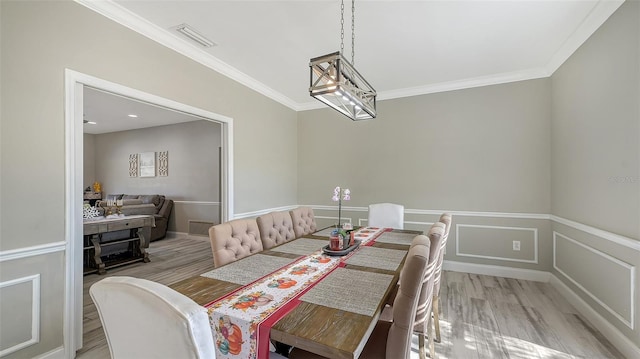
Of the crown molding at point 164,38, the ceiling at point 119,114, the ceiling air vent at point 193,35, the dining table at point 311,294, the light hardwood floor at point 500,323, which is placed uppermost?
the ceiling air vent at point 193,35

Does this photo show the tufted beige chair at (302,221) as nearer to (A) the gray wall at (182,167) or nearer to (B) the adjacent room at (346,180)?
(B) the adjacent room at (346,180)

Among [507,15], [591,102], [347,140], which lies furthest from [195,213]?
[591,102]

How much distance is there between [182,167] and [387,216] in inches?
198

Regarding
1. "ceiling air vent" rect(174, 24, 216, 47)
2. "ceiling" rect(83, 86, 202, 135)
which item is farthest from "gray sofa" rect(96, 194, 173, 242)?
"ceiling air vent" rect(174, 24, 216, 47)

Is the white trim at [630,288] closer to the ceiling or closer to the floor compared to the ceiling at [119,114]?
closer to the floor

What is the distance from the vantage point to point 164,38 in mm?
2490

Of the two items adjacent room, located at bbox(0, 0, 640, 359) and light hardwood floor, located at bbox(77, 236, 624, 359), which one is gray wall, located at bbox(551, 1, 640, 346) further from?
light hardwood floor, located at bbox(77, 236, 624, 359)

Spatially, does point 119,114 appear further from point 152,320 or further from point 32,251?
point 152,320

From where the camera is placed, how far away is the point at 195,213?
5.96m

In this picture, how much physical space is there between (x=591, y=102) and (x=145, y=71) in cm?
409

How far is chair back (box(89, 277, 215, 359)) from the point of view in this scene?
2.32 ft

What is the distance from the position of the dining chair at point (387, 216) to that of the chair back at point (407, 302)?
214 cm

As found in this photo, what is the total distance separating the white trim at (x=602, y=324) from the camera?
1.90 m

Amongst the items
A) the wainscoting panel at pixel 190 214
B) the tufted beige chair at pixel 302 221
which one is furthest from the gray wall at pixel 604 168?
the wainscoting panel at pixel 190 214
